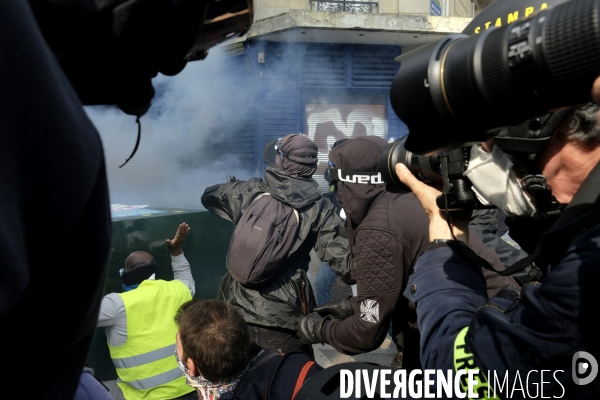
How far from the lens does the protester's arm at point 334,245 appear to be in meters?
3.36

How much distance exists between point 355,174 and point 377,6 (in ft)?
27.4

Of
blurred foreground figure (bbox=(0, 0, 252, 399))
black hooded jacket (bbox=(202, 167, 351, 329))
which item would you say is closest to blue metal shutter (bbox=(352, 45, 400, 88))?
black hooded jacket (bbox=(202, 167, 351, 329))

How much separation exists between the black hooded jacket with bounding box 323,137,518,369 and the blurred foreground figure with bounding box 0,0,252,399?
1666 millimetres

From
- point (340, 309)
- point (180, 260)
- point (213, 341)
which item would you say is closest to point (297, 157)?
point (180, 260)

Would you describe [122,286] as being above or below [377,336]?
below

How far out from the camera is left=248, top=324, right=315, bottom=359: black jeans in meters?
3.29

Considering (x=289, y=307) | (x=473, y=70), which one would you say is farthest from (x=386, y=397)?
(x=289, y=307)

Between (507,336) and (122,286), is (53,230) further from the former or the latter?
(122,286)

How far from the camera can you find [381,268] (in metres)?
2.28

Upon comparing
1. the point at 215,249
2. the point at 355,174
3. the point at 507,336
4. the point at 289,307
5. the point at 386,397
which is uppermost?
the point at 507,336

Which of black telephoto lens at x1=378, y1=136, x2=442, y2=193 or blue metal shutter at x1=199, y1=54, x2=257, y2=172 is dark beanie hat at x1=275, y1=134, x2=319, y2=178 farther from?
blue metal shutter at x1=199, y1=54, x2=257, y2=172

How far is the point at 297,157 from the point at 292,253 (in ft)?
2.67

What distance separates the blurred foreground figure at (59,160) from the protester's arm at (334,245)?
2.69 metres

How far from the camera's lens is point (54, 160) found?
0.56 metres
